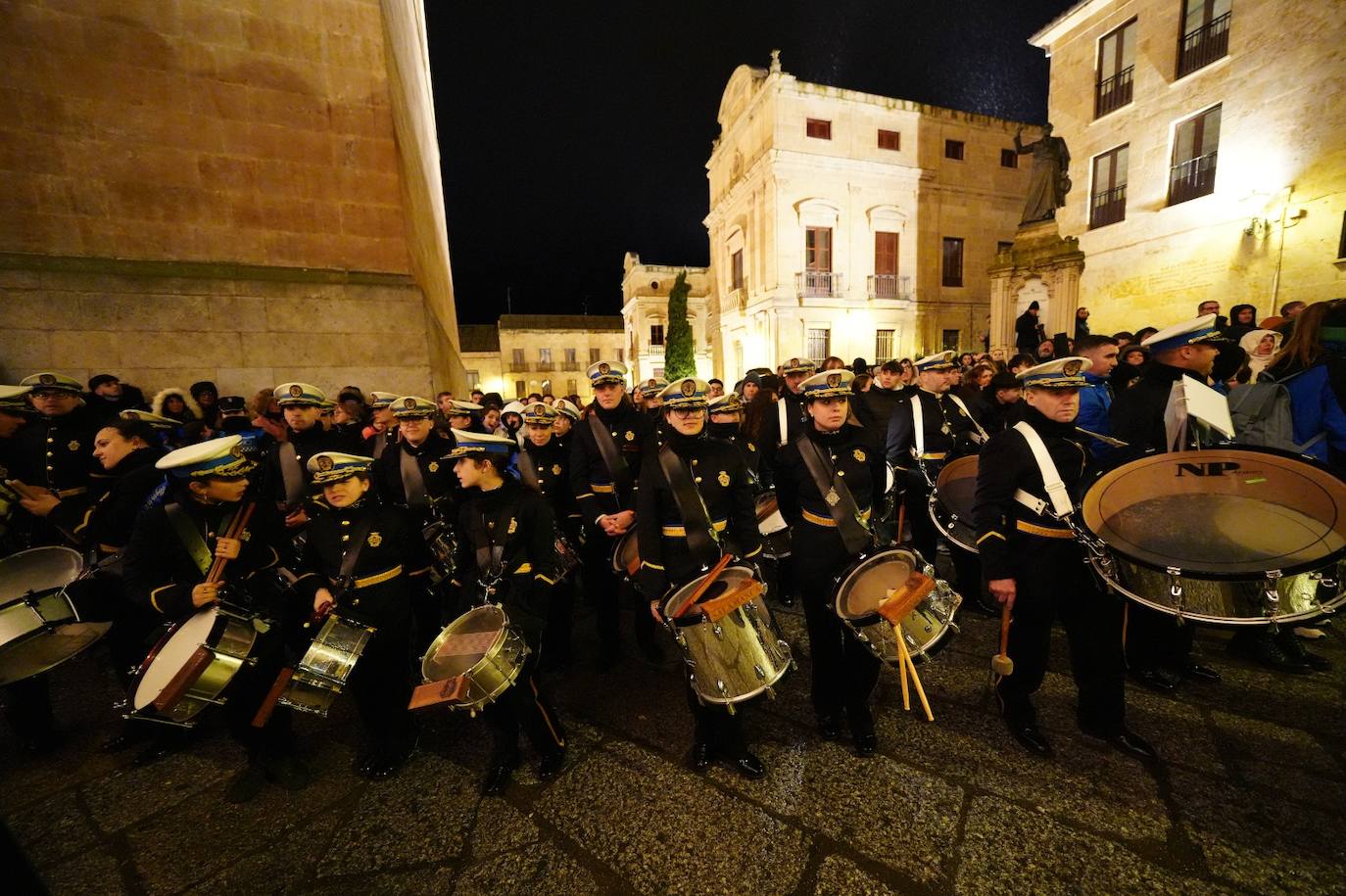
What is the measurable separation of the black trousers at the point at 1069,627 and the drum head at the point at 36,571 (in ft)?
19.4

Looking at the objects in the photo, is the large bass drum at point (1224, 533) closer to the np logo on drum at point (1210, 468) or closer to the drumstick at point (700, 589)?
the np logo on drum at point (1210, 468)

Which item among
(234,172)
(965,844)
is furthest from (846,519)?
(234,172)

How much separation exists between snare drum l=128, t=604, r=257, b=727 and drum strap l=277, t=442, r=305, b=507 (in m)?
2.25

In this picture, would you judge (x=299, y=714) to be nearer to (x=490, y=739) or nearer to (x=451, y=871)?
(x=490, y=739)

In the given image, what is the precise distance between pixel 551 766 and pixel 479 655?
993 millimetres

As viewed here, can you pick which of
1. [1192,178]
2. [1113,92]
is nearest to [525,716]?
[1192,178]

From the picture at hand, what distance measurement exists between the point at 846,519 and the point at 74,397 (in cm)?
631

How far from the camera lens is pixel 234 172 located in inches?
274

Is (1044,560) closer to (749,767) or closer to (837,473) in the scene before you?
(837,473)

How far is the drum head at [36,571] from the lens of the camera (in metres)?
3.09

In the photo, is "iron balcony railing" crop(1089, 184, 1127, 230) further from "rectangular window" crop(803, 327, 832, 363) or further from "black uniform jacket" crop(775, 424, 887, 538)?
"black uniform jacket" crop(775, 424, 887, 538)

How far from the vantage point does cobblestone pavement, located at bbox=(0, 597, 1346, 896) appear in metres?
2.31

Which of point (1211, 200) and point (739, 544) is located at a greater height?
point (1211, 200)

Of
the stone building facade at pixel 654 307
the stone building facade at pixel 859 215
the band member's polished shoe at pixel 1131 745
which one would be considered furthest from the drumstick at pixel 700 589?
the stone building facade at pixel 654 307
